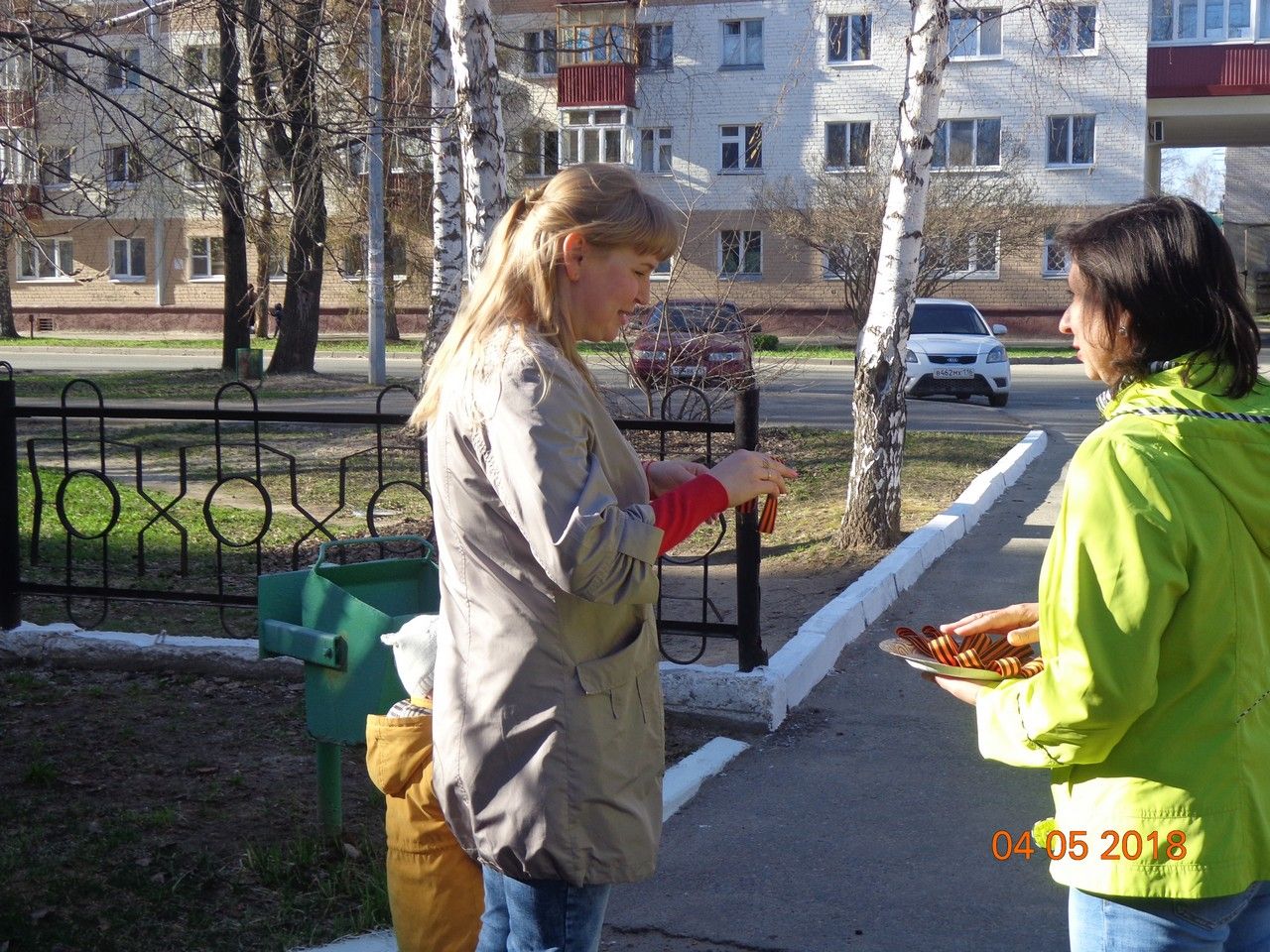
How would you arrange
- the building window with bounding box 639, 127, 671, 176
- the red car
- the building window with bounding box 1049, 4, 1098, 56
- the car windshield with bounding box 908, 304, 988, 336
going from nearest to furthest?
the building window with bounding box 1049, 4, 1098, 56 < the red car < the car windshield with bounding box 908, 304, 988, 336 < the building window with bounding box 639, 127, 671, 176

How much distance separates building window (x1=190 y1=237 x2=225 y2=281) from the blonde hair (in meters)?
43.4

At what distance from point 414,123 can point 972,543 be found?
430cm

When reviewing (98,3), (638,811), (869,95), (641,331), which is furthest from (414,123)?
(869,95)

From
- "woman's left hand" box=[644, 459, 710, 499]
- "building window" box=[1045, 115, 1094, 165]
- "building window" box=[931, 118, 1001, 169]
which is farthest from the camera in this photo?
"building window" box=[931, 118, 1001, 169]

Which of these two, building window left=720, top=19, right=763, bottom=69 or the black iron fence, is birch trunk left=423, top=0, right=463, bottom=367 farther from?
building window left=720, top=19, right=763, bottom=69

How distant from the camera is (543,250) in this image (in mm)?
2021

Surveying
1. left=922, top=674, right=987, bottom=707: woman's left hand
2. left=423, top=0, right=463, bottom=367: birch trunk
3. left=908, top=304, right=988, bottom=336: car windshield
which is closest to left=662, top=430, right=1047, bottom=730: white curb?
left=922, top=674, right=987, bottom=707: woman's left hand

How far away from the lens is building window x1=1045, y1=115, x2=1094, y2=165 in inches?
1379

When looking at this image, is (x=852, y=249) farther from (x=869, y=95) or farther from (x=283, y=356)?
(x=283, y=356)

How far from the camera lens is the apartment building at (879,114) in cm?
3391

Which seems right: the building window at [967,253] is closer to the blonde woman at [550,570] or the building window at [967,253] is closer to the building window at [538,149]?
the building window at [538,149]

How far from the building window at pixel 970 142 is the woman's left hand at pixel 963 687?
34.8m

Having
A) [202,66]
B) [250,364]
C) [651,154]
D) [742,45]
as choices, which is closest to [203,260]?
[651,154]

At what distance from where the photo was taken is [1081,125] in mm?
35500
